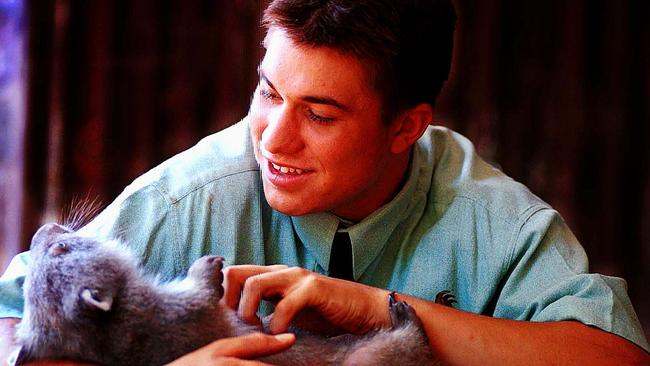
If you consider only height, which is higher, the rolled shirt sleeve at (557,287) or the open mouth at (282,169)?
the open mouth at (282,169)

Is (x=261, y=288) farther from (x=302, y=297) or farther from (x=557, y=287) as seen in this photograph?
(x=557, y=287)

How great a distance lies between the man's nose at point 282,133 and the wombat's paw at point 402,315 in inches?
17.6

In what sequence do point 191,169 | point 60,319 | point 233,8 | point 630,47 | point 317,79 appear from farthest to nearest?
point 630,47
point 233,8
point 191,169
point 317,79
point 60,319

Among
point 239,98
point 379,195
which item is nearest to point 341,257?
point 379,195

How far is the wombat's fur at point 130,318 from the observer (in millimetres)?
2076

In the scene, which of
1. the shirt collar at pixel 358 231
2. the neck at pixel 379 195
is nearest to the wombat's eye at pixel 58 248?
the shirt collar at pixel 358 231

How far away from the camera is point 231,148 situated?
104 inches

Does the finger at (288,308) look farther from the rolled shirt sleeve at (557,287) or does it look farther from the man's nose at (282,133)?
the rolled shirt sleeve at (557,287)

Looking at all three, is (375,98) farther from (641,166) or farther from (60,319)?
(641,166)

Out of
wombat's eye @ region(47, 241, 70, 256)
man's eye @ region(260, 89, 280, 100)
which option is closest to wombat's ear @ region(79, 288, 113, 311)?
wombat's eye @ region(47, 241, 70, 256)

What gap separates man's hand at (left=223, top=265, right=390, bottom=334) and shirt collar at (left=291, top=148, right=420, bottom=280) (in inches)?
10.9

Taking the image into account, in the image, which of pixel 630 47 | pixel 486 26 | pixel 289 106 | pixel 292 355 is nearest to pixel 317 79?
pixel 289 106

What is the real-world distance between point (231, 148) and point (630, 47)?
2.58 m

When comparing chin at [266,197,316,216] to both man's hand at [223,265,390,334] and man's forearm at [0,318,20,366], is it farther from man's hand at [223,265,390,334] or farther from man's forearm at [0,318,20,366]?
man's forearm at [0,318,20,366]
